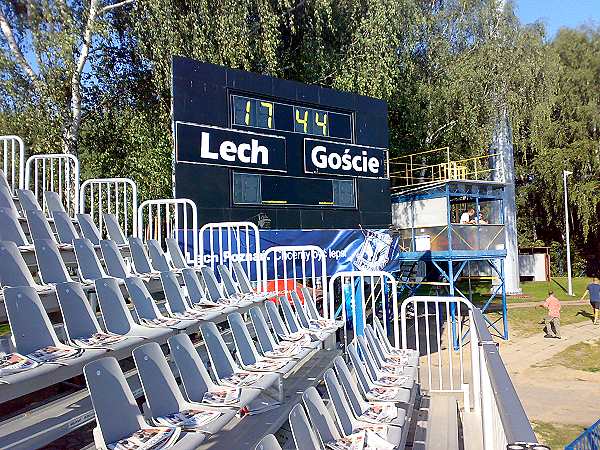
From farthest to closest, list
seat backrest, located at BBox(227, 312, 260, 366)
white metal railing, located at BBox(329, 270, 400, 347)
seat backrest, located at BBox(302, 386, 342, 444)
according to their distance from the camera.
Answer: white metal railing, located at BBox(329, 270, 400, 347) → seat backrest, located at BBox(227, 312, 260, 366) → seat backrest, located at BBox(302, 386, 342, 444)

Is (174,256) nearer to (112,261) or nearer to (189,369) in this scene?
(112,261)

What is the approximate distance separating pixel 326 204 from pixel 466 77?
9530mm

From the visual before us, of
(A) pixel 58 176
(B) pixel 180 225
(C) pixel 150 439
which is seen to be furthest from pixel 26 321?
(B) pixel 180 225

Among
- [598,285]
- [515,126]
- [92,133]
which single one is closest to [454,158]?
[515,126]

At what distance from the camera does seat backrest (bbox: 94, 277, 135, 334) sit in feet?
12.7

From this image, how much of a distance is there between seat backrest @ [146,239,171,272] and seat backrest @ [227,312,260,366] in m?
1.98

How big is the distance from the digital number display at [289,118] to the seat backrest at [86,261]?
5.13 metres

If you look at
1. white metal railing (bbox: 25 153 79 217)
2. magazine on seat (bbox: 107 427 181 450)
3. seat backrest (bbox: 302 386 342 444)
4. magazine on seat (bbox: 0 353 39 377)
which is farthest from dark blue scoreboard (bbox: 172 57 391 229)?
magazine on seat (bbox: 107 427 181 450)

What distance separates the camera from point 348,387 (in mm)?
3838

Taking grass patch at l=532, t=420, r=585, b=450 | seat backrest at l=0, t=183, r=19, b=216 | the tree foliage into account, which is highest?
the tree foliage

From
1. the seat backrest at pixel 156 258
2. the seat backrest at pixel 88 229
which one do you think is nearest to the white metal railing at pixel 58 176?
the seat backrest at pixel 88 229

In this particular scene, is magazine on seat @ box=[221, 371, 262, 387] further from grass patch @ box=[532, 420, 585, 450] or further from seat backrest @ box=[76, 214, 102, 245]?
grass patch @ box=[532, 420, 585, 450]

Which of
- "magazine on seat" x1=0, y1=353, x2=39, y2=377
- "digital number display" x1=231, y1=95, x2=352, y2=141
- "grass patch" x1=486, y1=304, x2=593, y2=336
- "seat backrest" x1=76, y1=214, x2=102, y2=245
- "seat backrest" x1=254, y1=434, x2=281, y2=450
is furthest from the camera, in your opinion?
"grass patch" x1=486, y1=304, x2=593, y2=336

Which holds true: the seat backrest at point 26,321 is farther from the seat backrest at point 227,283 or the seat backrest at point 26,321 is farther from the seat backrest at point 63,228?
the seat backrest at point 227,283
